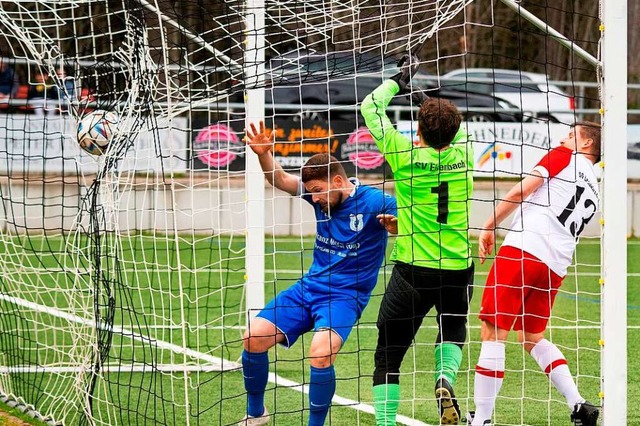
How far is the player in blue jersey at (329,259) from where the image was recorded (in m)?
5.66

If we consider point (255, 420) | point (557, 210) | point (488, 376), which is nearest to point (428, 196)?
point (557, 210)

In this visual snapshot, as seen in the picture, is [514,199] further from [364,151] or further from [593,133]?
[364,151]

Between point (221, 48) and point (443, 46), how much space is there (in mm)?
14679

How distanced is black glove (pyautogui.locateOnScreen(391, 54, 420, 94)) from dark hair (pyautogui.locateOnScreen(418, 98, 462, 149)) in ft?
0.85

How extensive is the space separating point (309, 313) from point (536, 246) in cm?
128

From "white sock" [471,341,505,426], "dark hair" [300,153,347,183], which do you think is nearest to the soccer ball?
"dark hair" [300,153,347,183]

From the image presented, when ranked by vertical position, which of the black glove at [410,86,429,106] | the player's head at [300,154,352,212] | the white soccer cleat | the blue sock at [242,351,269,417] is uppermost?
the black glove at [410,86,429,106]

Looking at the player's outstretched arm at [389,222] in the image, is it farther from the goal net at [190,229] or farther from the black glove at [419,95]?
the black glove at [419,95]

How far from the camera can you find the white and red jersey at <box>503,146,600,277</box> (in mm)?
5609

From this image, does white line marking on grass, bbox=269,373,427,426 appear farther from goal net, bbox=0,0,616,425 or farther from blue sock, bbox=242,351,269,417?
blue sock, bbox=242,351,269,417

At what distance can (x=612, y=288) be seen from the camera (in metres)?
5.09

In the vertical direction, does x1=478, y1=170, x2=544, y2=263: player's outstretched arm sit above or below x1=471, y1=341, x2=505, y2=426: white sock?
above

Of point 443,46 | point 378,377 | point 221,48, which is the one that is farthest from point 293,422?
point 443,46

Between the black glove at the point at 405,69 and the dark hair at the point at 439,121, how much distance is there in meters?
0.26
